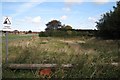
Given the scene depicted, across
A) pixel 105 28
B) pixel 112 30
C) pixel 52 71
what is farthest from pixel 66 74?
pixel 105 28

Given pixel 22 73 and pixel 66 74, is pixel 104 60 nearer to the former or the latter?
pixel 66 74

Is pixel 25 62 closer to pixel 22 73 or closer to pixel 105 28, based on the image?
pixel 22 73

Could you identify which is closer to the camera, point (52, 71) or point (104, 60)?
point (52, 71)

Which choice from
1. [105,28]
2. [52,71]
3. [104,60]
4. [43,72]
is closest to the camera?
[43,72]

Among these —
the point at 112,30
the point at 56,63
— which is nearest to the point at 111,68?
the point at 56,63

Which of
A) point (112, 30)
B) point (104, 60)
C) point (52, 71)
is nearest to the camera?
point (52, 71)

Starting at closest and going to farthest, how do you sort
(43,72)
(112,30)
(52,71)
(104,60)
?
(43,72), (52,71), (104,60), (112,30)

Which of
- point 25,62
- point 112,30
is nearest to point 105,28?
point 112,30

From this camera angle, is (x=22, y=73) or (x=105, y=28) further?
(x=105, y=28)

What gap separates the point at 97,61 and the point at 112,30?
31.1 m

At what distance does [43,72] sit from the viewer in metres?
7.96

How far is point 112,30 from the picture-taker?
39188 mm

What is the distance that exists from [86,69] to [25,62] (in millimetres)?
2219

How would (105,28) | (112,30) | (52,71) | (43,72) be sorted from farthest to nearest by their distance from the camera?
1. (105,28)
2. (112,30)
3. (52,71)
4. (43,72)
